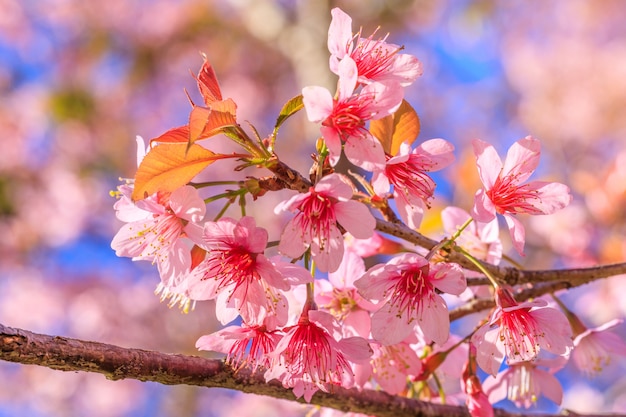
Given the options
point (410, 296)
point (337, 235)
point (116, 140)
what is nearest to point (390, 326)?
point (410, 296)

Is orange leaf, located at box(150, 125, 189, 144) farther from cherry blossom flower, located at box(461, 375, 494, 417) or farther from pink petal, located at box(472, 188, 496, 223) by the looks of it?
cherry blossom flower, located at box(461, 375, 494, 417)

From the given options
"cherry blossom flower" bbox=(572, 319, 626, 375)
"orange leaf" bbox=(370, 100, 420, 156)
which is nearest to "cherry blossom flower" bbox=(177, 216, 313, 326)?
"orange leaf" bbox=(370, 100, 420, 156)

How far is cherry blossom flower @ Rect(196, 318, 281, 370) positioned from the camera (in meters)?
0.82

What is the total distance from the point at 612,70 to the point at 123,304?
5628 mm

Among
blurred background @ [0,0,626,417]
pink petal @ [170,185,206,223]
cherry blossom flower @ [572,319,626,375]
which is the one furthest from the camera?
blurred background @ [0,0,626,417]

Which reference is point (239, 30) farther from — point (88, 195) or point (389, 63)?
point (389, 63)

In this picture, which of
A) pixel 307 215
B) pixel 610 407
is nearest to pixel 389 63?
pixel 307 215

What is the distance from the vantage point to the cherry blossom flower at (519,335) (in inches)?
32.1

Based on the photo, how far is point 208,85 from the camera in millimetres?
766

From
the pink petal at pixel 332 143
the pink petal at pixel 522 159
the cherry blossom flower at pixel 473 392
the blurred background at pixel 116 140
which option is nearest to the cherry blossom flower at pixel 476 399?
the cherry blossom flower at pixel 473 392

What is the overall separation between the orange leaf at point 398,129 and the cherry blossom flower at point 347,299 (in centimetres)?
20

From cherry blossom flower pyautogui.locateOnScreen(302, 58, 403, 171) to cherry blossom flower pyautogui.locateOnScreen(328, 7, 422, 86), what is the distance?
3cm

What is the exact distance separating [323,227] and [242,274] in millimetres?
126

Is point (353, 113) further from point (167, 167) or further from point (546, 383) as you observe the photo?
point (546, 383)
